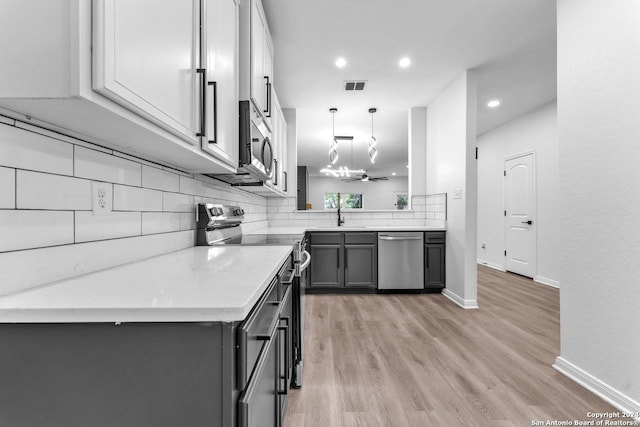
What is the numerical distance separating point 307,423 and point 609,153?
2111mm

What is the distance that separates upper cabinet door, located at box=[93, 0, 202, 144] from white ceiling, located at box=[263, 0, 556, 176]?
154 cm

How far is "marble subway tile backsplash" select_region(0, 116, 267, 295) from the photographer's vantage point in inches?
28.3

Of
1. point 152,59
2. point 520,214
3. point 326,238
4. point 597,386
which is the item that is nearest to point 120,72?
point 152,59

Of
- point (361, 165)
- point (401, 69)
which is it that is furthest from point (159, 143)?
point (361, 165)

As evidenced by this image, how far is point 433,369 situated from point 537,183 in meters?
3.85

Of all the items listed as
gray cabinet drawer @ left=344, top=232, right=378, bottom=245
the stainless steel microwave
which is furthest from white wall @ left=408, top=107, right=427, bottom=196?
the stainless steel microwave

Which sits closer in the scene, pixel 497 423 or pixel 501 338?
pixel 497 423

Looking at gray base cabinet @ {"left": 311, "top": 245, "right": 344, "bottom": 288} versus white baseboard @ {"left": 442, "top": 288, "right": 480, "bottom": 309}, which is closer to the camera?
white baseboard @ {"left": 442, "top": 288, "right": 480, "bottom": 309}

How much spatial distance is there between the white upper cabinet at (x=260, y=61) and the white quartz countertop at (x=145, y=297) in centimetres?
117

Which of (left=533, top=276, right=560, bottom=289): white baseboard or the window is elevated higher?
the window

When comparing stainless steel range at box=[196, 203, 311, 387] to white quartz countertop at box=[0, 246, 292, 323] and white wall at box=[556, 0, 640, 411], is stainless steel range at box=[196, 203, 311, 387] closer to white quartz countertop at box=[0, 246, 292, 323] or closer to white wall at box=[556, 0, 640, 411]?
white quartz countertop at box=[0, 246, 292, 323]

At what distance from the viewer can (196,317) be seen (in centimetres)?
57

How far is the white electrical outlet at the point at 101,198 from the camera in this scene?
96 cm

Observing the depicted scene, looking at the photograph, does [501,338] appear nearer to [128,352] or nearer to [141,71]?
[128,352]
